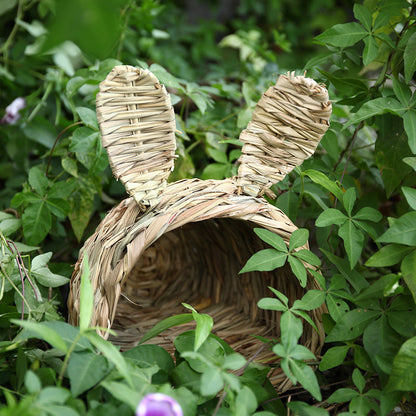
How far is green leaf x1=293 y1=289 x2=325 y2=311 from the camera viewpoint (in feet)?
2.46

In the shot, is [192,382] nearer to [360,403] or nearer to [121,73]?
[360,403]

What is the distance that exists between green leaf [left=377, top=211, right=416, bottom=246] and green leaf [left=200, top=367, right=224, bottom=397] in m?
0.36

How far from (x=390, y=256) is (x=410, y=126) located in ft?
0.83

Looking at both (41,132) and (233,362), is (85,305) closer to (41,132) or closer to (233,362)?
(233,362)

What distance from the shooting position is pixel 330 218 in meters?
0.82

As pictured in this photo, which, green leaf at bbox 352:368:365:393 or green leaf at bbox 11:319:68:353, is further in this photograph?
green leaf at bbox 352:368:365:393

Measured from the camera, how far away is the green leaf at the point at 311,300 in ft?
2.46

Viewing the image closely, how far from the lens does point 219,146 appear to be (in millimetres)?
1267

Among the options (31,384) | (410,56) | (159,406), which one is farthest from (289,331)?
(410,56)

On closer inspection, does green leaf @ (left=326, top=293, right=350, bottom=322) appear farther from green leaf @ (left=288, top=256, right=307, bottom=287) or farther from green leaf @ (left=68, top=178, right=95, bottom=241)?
green leaf @ (left=68, top=178, right=95, bottom=241)

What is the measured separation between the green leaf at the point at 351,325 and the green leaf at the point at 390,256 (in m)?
0.10

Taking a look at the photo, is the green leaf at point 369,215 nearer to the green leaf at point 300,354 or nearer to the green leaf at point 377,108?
the green leaf at point 377,108

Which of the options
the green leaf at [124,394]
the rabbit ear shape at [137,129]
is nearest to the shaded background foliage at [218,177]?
the green leaf at [124,394]

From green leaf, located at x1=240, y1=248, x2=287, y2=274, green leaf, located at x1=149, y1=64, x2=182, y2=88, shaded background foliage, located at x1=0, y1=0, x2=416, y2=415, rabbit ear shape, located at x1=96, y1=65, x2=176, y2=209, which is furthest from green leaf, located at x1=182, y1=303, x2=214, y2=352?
green leaf, located at x1=149, y1=64, x2=182, y2=88
